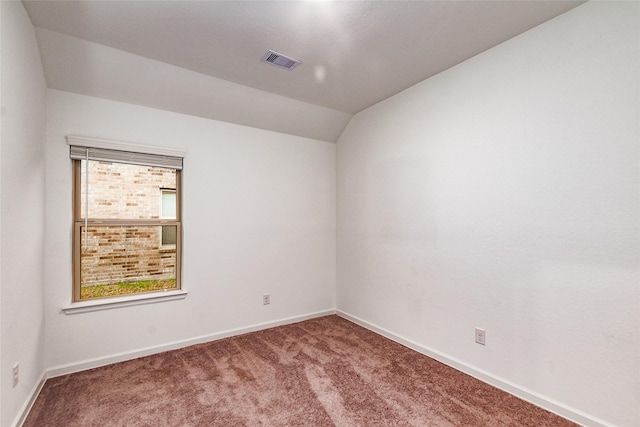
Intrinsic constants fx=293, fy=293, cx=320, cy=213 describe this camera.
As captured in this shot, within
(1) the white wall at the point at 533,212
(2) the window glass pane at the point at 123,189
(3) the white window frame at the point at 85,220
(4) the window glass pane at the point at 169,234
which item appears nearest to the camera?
(1) the white wall at the point at 533,212

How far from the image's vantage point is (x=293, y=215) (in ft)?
12.6

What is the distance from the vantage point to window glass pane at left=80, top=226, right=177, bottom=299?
2.73 m

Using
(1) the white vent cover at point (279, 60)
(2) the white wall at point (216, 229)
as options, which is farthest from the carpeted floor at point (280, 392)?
(1) the white vent cover at point (279, 60)

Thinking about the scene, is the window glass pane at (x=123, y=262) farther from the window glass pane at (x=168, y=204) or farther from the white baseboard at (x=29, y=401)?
the white baseboard at (x=29, y=401)

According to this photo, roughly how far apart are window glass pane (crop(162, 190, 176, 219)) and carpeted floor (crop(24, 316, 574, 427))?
1393mm

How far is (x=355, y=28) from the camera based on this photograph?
2125 mm

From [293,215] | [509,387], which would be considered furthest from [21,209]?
[509,387]

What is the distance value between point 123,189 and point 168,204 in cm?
43

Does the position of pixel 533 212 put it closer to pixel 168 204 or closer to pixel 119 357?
pixel 168 204

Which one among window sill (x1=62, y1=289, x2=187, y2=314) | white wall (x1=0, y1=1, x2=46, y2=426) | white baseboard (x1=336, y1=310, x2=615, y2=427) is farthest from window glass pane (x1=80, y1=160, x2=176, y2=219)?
white baseboard (x1=336, y1=310, x2=615, y2=427)

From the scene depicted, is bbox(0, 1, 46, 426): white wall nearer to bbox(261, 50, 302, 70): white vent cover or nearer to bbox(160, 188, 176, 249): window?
bbox(160, 188, 176, 249): window

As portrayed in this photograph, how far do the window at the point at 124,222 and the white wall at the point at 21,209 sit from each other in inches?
12.1

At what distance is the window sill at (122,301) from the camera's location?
2542 mm

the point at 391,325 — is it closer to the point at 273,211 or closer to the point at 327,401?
the point at 327,401
